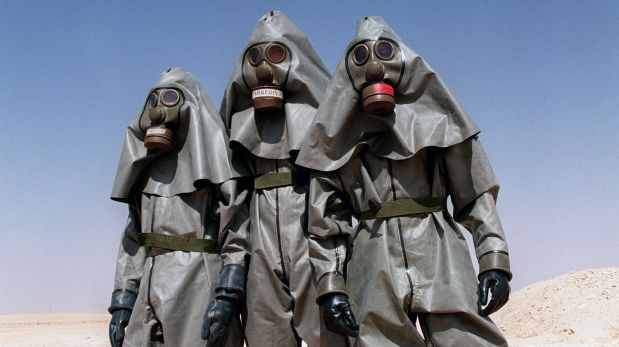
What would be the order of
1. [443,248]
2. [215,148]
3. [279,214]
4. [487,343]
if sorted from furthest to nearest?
1. [215,148]
2. [279,214]
3. [443,248]
4. [487,343]

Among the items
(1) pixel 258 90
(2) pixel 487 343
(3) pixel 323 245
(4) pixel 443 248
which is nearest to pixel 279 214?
(3) pixel 323 245

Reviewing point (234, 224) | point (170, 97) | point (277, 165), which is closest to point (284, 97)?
point (277, 165)

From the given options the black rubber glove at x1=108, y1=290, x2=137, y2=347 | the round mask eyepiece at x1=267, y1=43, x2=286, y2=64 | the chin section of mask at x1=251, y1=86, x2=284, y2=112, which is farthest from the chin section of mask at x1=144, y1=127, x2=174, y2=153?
the black rubber glove at x1=108, y1=290, x2=137, y2=347

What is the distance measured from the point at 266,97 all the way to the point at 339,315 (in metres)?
1.67

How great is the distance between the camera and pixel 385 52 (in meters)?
3.98

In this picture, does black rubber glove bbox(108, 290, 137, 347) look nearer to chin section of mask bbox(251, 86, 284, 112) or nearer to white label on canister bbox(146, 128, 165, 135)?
white label on canister bbox(146, 128, 165, 135)

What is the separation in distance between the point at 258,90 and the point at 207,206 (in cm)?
98

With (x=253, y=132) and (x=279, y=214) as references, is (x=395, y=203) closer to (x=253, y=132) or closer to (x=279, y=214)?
(x=279, y=214)

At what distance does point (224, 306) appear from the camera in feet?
14.1

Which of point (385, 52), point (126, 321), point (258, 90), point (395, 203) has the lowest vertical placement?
point (126, 321)

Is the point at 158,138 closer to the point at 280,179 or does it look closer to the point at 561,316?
the point at 280,179

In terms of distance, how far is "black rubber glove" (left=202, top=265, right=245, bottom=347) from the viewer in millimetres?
4242

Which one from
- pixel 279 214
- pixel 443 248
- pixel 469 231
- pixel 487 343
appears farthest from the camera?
pixel 279 214

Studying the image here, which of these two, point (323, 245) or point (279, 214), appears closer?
point (323, 245)
